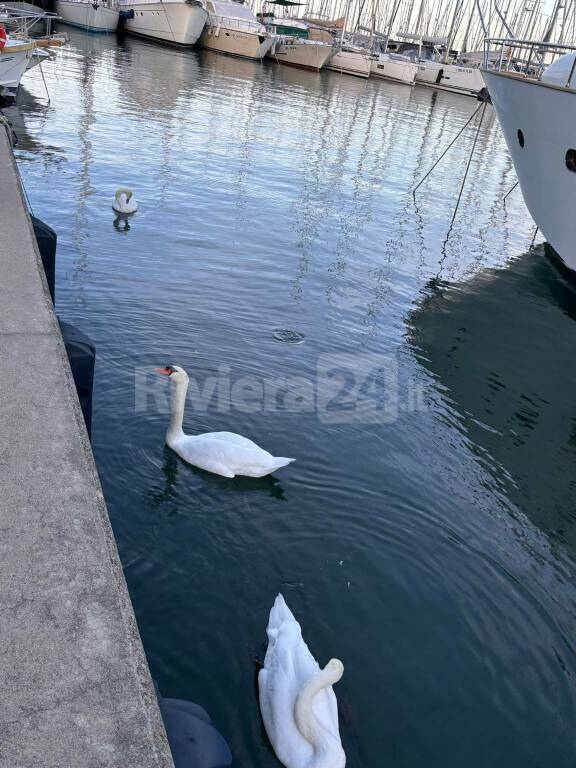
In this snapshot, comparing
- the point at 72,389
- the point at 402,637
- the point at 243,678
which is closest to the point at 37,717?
the point at 72,389

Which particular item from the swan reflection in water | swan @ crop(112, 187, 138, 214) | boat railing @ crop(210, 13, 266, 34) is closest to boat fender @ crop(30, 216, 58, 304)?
the swan reflection in water

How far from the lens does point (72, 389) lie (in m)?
4.71

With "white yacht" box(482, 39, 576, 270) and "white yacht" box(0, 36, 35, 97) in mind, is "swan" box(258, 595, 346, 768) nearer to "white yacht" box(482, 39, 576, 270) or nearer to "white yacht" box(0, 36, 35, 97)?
"white yacht" box(482, 39, 576, 270)

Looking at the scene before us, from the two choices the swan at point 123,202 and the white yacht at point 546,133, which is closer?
the white yacht at point 546,133

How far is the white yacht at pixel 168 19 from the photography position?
184 ft

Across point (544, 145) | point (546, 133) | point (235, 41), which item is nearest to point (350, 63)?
point (235, 41)

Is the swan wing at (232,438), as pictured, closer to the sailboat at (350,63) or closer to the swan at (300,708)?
the swan at (300,708)

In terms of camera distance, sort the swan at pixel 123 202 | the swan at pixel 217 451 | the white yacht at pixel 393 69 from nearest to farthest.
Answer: the swan at pixel 217 451
the swan at pixel 123 202
the white yacht at pixel 393 69

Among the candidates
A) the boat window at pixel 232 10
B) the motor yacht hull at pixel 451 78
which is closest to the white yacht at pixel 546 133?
the boat window at pixel 232 10

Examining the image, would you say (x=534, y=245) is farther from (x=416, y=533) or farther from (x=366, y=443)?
(x=416, y=533)

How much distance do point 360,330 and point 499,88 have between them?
26.7 ft

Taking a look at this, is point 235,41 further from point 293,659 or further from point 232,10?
point 293,659

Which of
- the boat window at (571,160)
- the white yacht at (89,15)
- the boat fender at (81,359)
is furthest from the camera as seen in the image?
the white yacht at (89,15)

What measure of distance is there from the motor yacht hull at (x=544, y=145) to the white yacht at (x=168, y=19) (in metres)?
45.1
